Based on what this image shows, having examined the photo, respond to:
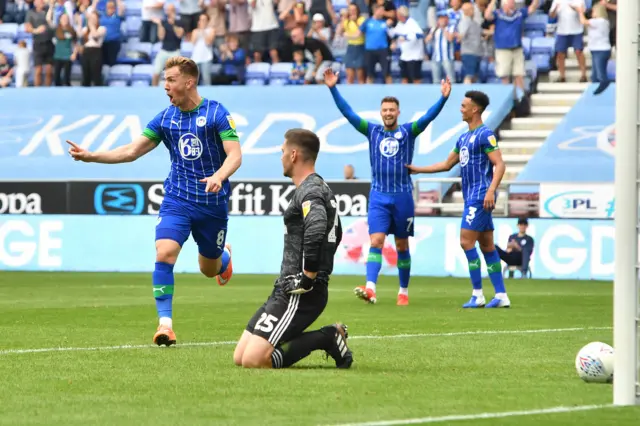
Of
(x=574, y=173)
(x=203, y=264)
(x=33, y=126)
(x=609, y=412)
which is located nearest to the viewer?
(x=609, y=412)

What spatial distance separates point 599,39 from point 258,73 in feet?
26.2

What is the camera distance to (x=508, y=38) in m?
26.7


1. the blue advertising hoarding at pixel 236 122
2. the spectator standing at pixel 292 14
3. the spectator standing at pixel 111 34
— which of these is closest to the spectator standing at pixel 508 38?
the blue advertising hoarding at pixel 236 122

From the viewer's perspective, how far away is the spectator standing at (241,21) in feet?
97.4

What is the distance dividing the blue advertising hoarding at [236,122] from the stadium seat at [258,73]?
624 millimetres

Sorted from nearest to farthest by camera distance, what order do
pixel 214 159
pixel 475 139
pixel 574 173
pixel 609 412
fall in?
1. pixel 609 412
2. pixel 214 159
3. pixel 475 139
4. pixel 574 173

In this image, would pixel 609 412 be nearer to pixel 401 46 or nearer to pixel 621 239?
pixel 621 239

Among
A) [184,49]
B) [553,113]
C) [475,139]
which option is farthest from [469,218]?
[184,49]

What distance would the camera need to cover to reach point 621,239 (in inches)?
265

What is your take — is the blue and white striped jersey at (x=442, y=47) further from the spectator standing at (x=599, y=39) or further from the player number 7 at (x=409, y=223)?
the player number 7 at (x=409, y=223)

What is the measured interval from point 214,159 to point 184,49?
2073 centimetres

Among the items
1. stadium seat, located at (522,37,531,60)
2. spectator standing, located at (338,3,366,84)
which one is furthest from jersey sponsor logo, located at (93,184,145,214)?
stadium seat, located at (522,37,531,60)

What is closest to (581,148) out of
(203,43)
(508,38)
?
(508,38)

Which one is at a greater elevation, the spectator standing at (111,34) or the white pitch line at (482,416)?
the spectator standing at (111,34)
